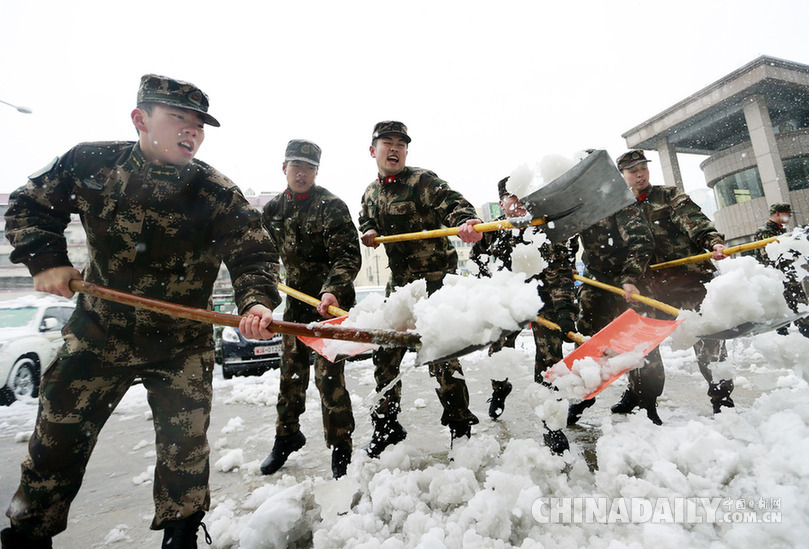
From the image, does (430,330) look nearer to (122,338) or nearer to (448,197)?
(122,338)

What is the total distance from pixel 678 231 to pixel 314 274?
338 centimetres

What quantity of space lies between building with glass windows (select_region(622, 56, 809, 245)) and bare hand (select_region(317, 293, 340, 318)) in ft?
60.2

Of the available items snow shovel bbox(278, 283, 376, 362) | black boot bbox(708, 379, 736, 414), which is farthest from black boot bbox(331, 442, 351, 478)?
black boot bbox(708, 379, 736, 414)

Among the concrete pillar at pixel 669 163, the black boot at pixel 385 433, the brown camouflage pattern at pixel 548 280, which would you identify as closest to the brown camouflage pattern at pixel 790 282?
the brown camouflage pattern at pixel 548 280

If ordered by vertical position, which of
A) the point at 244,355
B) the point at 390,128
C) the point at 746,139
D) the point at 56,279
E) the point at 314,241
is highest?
the point at 746,139

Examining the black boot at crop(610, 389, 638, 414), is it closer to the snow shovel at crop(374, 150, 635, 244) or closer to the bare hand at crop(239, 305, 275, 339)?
the snow shovel at crop(374, 150, 635, 244)

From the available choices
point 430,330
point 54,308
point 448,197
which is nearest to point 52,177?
point 430,330

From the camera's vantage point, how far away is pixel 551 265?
3248 millimetres

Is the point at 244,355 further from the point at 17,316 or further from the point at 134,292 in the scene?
the point at 134,292

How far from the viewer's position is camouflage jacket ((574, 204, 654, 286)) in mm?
2943

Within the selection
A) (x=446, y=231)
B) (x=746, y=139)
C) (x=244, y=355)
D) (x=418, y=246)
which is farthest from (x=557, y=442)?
(x=746, y=139)

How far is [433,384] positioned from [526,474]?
9.19ft

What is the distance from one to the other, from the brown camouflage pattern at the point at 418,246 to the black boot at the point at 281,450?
1.80 feet

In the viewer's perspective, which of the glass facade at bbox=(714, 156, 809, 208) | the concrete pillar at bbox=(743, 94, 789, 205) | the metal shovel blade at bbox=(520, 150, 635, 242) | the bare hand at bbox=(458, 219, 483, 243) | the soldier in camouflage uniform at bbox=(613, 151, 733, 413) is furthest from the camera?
the glass facade at bbox=(714, 156, 809, 208)
